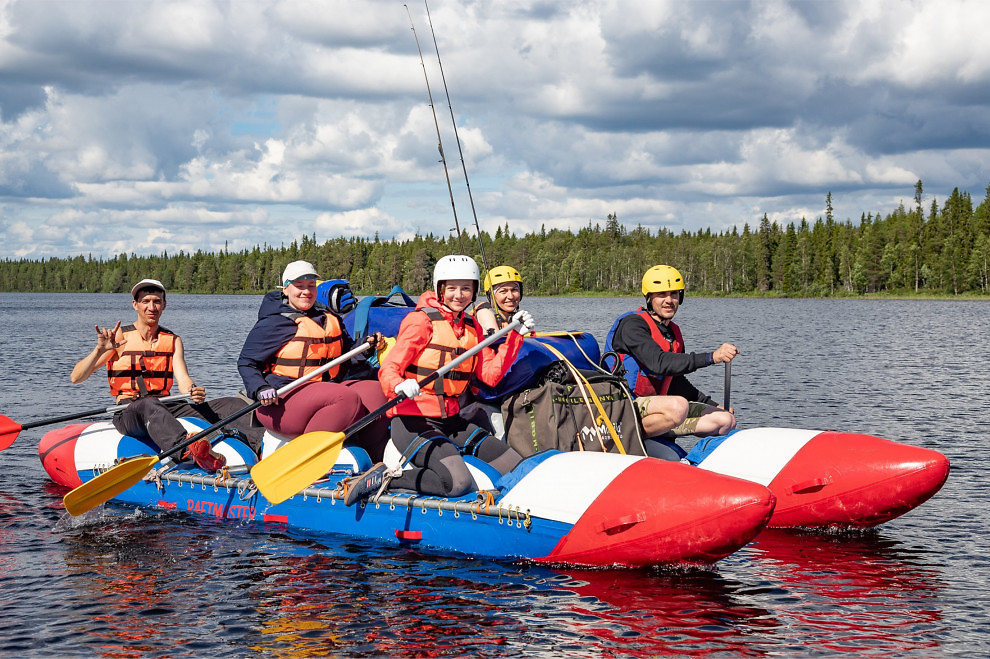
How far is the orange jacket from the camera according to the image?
865 centimetres

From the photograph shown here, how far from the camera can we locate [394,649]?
271 inches

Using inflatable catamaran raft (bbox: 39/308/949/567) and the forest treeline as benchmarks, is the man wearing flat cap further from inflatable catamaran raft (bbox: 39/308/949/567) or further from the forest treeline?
the forest treeline

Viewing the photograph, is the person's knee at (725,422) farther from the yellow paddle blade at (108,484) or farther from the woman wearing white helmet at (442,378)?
the yellow paddle blade at (108,484)

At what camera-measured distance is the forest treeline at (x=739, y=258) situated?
412 feet

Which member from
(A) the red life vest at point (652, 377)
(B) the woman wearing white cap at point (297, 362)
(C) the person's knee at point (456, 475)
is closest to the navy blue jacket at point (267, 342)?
(B) the woman wearing white cap at point (297, 362)

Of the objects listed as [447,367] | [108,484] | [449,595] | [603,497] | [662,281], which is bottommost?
[449,595]

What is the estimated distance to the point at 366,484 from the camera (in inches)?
357

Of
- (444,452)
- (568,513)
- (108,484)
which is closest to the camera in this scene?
(568,513)

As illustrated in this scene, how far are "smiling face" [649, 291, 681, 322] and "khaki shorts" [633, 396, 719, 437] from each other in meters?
0.94

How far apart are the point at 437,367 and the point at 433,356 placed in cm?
11

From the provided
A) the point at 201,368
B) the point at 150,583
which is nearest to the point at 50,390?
the point at 201,368

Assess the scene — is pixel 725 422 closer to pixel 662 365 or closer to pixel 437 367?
pixel 662 365

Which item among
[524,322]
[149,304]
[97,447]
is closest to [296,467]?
[524,322]

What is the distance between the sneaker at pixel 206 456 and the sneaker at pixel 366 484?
2069 millimetres
